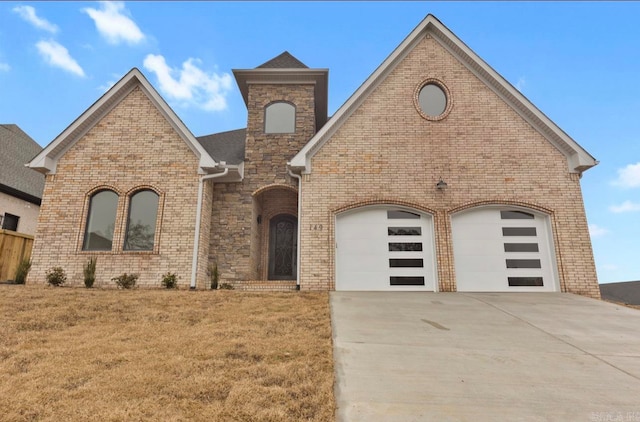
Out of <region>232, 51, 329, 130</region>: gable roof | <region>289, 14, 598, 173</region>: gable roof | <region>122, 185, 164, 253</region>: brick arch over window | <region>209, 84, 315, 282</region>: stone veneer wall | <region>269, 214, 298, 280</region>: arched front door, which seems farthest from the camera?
<region>232, 51, 329, 130</region>: gable roof

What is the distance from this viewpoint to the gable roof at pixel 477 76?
10.6m

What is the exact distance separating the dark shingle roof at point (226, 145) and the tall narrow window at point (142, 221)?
104 inches

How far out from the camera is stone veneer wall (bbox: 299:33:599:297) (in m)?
10.1

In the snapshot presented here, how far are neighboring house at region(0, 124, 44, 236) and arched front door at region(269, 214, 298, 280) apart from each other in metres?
10.2

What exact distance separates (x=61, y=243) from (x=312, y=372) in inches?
402

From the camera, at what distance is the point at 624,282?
13.2m

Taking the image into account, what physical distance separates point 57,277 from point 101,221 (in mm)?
1917

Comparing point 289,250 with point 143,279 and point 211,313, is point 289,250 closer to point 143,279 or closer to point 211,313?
point 143,279

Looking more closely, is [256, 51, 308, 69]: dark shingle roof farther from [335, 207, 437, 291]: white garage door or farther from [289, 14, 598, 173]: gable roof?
[335, 207, 437, 291]: white garage door

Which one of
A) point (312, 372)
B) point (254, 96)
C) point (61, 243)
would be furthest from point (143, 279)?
point (312, 372)

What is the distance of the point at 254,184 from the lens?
12.1 m

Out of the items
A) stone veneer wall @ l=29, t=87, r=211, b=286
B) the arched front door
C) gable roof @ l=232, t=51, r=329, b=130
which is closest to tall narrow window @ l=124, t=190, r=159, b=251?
stone veneer wall @ l=29, t=87, r=211, b=286

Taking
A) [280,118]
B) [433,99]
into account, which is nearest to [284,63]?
[280,118]

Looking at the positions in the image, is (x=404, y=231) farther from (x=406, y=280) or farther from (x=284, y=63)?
(x=284, y=63)
